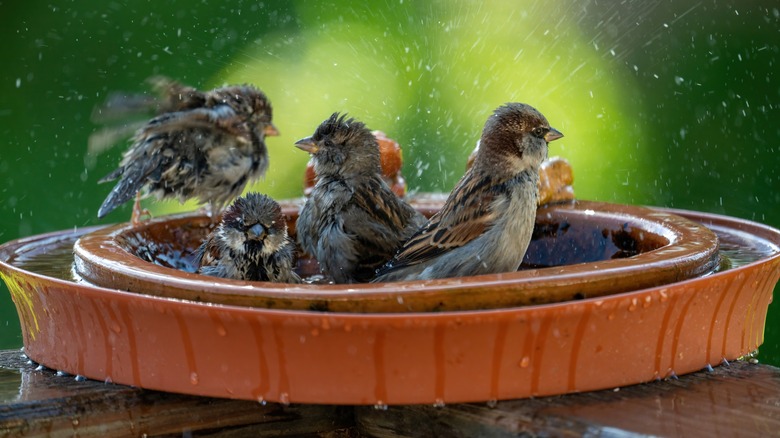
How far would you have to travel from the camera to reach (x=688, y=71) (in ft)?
16.0

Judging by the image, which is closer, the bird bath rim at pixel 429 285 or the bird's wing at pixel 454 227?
the bird bath rim at pixel 429 285

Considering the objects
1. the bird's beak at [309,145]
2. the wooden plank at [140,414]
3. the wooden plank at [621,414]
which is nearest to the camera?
the wooden plank at [621,414]

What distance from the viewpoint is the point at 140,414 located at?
1983 mm

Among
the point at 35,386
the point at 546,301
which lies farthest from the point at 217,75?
the point at 546,301

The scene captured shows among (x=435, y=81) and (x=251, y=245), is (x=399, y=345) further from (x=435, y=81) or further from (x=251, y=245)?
(x=435, y=81)

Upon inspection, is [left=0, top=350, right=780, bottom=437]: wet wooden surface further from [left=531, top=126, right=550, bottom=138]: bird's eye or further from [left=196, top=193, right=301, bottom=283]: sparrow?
[left=531, top=126, right=550, bottom=138]: bird's eye

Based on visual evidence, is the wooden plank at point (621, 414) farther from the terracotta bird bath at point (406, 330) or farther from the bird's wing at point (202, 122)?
the bird's wing at point (202, 122)

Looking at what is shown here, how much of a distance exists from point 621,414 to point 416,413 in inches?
15.0

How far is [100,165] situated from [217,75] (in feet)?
2.61

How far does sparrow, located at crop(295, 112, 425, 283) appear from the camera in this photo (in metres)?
2.88

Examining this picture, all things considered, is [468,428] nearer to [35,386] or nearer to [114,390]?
[114,390]

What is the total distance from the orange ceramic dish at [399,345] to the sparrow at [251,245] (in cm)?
75

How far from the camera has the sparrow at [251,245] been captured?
2799mm

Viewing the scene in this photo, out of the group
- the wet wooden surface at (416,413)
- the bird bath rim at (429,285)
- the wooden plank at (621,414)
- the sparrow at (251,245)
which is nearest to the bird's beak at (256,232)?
the sparrow at (251,245)
